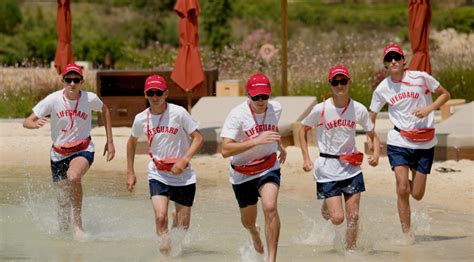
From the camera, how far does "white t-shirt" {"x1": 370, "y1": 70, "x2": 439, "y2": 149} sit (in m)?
10.2

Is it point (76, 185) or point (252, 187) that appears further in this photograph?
point (76, 185)

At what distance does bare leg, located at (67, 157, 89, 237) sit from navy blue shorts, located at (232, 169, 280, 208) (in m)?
2.02

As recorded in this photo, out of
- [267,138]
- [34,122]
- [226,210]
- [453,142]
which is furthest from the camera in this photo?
[453,142]

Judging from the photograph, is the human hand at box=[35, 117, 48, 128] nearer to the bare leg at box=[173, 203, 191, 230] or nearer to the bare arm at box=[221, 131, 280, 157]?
the bare leg at box=[173, 203, 191, 230]

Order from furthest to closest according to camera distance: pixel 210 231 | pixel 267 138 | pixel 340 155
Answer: pixel 210 231 < pixel 340 155 < pixel 267 138

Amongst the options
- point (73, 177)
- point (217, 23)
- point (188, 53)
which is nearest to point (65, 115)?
point (73, 177)

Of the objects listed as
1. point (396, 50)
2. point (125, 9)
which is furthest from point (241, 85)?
point (125, 9)

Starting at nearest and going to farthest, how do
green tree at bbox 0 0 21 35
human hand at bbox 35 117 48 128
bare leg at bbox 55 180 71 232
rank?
human hand at bbox 35 117 48 128, bare leg at bbox 55 180 71 232, green tree at bbox 0 0 21 35

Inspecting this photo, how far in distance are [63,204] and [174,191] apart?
1634 millimetres

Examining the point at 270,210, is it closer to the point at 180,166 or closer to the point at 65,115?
the point at 180,166

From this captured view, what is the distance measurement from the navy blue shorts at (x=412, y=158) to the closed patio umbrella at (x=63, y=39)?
8724mm

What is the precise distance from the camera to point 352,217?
9.38 meters

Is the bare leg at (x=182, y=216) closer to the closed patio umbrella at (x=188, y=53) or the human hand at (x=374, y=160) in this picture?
the human hand at (x=374, y=160)

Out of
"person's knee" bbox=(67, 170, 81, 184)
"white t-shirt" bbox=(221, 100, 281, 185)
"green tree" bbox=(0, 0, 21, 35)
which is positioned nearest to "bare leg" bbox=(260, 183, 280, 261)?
"white t-shirt" bbox=(221, 100, 281, 185)
